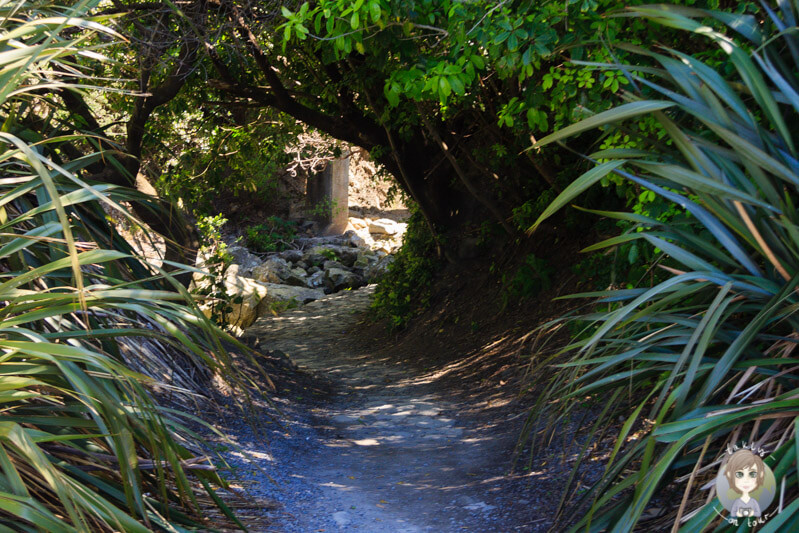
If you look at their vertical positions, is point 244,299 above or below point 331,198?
below

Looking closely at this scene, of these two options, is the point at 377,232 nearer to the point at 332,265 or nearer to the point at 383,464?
the point at 332,265

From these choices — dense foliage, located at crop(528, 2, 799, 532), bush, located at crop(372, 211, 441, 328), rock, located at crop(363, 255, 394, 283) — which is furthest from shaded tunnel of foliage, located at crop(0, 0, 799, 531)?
rock, located at crop(363, 255, 394, 283)

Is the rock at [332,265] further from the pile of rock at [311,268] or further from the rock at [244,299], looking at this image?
the rock at [244,299]

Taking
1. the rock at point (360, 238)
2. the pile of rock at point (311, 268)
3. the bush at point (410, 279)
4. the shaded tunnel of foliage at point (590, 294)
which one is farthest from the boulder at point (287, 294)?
the shaded tunnel of foliage at point (590, 294)

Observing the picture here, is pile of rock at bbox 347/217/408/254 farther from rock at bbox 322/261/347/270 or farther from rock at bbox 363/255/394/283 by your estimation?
rock at bbox 363/255/394/283

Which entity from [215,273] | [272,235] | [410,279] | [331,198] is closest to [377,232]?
[331,198]

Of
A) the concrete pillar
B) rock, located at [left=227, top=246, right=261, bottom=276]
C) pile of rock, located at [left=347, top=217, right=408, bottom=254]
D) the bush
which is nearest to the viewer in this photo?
the bush

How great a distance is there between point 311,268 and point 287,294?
281cm

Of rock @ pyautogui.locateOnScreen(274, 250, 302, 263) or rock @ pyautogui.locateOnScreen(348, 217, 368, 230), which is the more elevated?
rock @ pyautogui.locateOnScreen(348, 217, 368, 230)

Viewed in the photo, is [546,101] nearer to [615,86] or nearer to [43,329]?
[615,86]

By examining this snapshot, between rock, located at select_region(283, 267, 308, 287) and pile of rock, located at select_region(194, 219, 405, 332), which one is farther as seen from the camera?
rock, located at select_region(283, 267, 308, 287)

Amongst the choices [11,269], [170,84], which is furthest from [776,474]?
[170,84]

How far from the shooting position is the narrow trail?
3607 mm

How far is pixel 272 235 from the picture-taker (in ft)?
64.1
